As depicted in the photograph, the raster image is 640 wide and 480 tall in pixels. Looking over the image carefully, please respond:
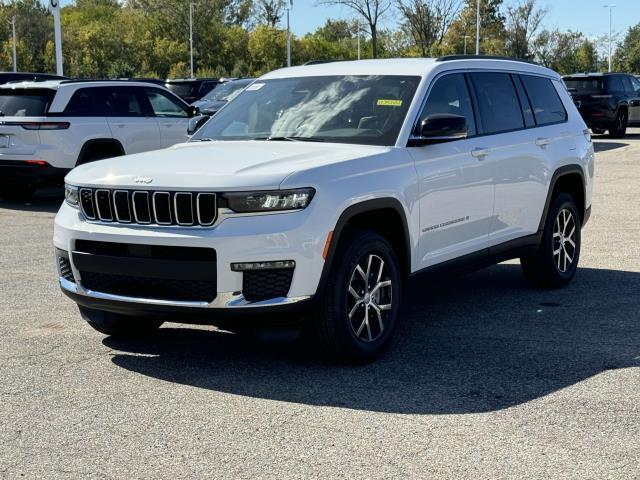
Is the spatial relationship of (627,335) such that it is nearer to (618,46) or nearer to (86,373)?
(86,373)

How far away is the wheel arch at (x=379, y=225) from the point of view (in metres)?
5.77

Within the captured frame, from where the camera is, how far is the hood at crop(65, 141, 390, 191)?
5.61m

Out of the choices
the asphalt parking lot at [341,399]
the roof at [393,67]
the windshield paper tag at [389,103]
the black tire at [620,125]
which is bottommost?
the asphalt parking lot at [341,399]

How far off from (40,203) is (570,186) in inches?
367

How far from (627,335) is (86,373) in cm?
343

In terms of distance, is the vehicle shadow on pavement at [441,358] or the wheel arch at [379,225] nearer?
the vehicle shadow on pavement at [441,358]

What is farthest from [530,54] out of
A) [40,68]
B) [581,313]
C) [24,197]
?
[581,313]

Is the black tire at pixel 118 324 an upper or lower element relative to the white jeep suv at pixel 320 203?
lower

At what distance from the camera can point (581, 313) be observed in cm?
760

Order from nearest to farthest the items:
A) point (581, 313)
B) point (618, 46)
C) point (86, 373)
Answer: point (86, 373) → point (581, 313) → point (618, 46)

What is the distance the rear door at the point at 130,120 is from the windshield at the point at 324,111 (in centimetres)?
824

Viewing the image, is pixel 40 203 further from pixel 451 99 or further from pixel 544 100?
pixel 451 99

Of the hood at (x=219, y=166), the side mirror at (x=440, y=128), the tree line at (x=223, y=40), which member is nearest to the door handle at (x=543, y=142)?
the side mirror at (x=440, y=128)

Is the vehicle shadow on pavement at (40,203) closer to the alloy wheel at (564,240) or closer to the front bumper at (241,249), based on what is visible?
the alloy wheel at (564,240)
